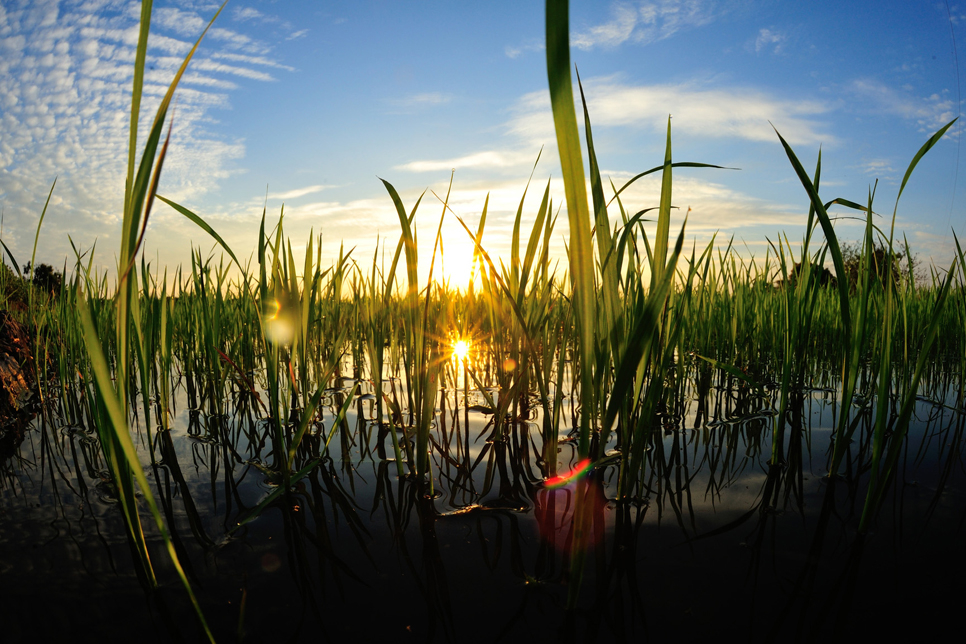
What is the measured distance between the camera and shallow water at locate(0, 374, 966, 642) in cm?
74

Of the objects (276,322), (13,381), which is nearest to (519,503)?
(276,322)

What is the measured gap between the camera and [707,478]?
1.28m

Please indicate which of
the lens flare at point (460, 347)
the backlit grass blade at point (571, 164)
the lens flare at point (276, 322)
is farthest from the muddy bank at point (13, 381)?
the backlit grass blade at point (571, 164)

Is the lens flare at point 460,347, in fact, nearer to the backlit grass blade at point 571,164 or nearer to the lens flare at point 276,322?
the lens flare at point 276,322

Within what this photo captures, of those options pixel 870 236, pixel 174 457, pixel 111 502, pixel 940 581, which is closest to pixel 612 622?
pixel 940 581

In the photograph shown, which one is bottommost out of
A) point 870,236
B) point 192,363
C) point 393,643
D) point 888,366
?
point 393,643

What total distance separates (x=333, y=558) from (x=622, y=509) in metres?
0.64

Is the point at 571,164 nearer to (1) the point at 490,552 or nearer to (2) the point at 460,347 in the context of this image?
(1) the point at 490,552

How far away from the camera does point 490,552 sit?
3.04ft

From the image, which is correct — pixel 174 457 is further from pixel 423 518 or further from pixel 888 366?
pixel 888 366

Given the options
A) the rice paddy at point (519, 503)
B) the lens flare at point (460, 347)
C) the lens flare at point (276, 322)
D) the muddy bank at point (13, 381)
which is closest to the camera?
the rice paddy at point (519, 503)

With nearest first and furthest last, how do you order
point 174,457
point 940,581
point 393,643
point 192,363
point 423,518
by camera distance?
1. point 393,643
2. point 940,581
3. point 423,518
4. point 174,457
5. point 192,363

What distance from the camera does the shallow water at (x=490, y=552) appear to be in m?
0.74

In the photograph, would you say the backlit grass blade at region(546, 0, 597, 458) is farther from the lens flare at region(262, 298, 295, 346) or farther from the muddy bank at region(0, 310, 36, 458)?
the muddy bank at region(0, 310, 36, 458)
